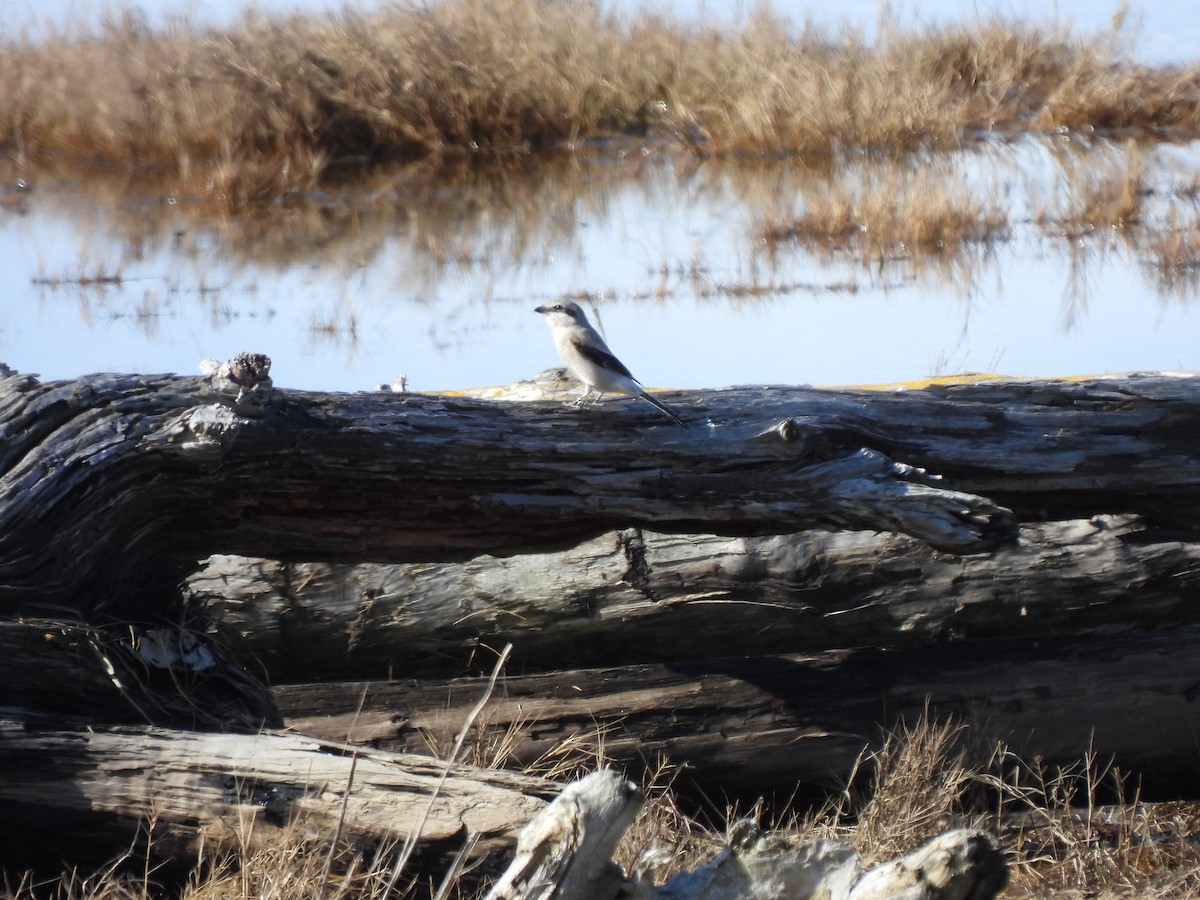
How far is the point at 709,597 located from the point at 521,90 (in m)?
16.8

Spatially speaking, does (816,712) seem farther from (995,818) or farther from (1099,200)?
(1099,200)

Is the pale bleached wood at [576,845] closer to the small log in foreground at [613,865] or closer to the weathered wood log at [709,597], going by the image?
the small log in foreground at [613,865]

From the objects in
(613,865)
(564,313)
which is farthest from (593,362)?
(613,865)

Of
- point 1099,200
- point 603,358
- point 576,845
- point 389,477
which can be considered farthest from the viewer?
point 1099,200

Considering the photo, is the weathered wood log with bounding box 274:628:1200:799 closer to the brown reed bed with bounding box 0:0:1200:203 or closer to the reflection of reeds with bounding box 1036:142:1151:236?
the reflection of reeds with bounding box 1036:142:1151:236

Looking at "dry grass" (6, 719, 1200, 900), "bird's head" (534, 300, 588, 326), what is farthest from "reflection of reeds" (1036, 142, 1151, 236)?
"dry grass" (6, 719, 1200, 900)

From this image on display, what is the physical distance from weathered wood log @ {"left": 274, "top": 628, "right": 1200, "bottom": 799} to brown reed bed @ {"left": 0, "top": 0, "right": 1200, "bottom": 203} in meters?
13.8

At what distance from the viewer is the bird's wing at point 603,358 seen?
5.12 meters

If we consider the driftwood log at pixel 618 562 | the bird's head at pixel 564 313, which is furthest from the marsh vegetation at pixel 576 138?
the driftwood log at pixel 618 562

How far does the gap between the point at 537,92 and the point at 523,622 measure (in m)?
16.8

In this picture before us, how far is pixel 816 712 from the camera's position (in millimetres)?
5004

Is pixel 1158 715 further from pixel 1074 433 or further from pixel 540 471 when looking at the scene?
pixel 540 471

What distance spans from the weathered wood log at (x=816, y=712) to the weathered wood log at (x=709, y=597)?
0.21m

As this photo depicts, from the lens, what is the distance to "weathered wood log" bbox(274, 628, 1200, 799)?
4977 mm
